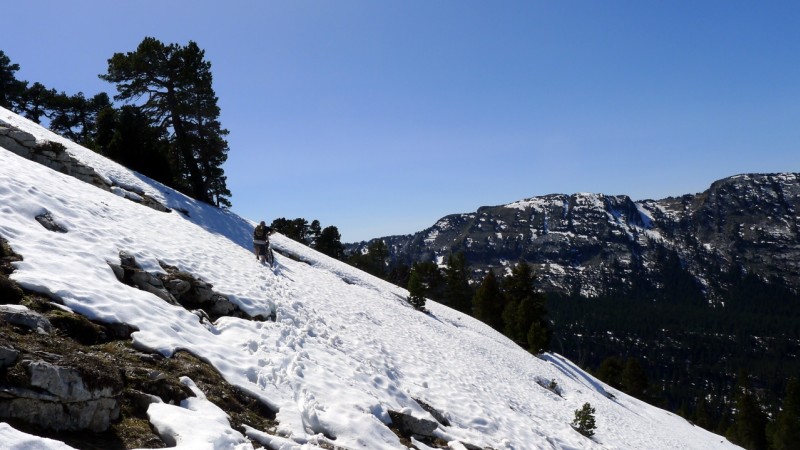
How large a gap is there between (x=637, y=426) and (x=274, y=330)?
25.9m

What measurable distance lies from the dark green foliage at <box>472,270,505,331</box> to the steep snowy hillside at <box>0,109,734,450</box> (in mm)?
34621

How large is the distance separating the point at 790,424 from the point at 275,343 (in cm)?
7271

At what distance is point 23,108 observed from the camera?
51.9 meters

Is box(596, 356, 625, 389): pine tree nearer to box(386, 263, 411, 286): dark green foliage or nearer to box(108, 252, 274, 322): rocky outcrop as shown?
box(386, 263, 411, 286): dark green foliage

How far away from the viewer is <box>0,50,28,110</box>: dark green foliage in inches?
1863

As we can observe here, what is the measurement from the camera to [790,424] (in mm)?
56094

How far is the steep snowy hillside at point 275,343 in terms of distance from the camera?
8.16 metres

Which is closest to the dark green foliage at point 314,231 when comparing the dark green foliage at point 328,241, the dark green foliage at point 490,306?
the dark green foliage at point 328,241

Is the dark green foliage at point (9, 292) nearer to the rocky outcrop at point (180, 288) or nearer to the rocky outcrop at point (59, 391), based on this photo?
the rocky outcrop at point (59, 391)

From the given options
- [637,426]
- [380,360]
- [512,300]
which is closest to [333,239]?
[512,300]

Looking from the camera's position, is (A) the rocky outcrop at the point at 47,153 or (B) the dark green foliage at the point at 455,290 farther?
(B) the dark green foliage at the point at 455,290

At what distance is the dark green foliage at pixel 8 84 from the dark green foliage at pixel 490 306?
5888 cm

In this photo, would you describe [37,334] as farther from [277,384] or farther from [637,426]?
[637,426]

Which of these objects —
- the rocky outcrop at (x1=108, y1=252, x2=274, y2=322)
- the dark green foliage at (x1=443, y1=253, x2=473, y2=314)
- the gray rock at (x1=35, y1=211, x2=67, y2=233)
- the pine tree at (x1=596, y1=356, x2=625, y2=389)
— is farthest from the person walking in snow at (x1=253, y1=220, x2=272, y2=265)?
Answer: the pine tree at (x1=596, y1=356, x2=625, y2=389)
